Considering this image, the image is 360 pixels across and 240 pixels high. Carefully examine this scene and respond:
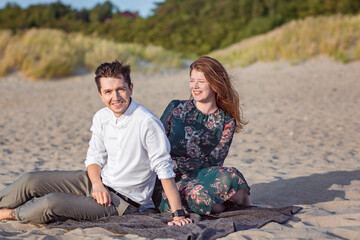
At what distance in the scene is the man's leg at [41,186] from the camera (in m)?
3.41

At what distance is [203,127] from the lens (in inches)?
149

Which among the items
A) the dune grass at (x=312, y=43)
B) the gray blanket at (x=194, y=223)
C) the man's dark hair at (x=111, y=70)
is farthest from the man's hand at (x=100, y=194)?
the dune grass at (x=312, y=43)

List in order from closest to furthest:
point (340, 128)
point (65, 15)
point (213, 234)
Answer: point (213, 234)
point (340, 128)
point (65, 15)

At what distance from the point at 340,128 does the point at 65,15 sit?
30029 mm

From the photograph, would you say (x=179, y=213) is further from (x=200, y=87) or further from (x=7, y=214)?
(x=7, y=214)

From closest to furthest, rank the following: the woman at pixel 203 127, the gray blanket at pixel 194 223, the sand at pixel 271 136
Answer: the gray blanket at pixel 194 223 < the sand at pixel 271 136 < the woman at pixel 203 127

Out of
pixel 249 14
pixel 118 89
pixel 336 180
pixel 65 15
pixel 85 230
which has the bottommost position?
pixel 336 180

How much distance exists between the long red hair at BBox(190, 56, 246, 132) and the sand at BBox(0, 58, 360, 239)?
94 cm

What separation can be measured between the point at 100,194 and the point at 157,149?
0.54m

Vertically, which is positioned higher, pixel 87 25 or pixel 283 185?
pixel 87 25

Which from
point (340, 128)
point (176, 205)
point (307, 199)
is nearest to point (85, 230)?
point (176, 205)

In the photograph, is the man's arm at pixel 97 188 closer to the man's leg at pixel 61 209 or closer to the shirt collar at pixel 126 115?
the man's leg at pixel 61 209

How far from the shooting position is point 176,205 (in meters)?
3.21

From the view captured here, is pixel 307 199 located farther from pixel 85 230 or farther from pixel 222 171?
pixel 85 230
